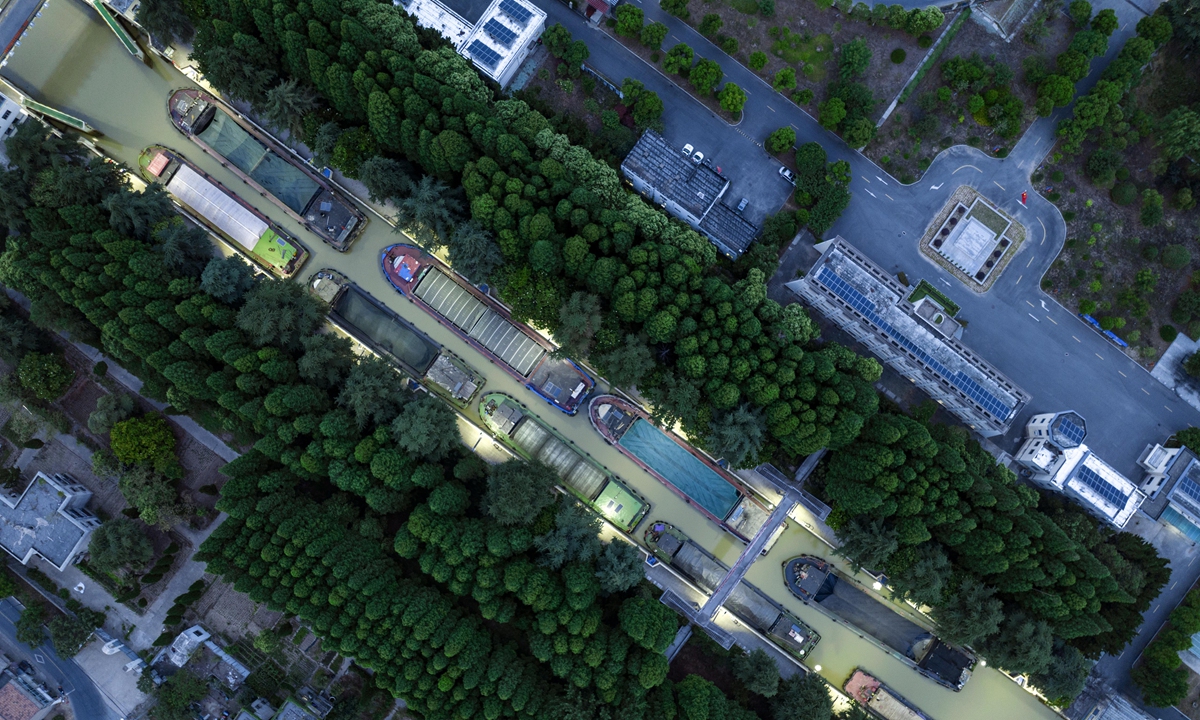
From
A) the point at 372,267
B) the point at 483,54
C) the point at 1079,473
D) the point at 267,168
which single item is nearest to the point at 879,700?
the point at 1079,473

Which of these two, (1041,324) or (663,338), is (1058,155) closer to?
(1041,324)

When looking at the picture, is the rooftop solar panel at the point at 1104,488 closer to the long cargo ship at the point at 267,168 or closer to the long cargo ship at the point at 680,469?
the long cargo ship at the point at 680,469

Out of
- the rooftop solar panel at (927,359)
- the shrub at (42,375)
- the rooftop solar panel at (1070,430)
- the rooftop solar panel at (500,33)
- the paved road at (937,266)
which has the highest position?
the paved road at (937,266)

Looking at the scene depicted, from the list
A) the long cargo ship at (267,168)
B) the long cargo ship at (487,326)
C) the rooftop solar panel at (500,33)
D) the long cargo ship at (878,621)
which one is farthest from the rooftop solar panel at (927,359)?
the long cargo ship at (267,168)

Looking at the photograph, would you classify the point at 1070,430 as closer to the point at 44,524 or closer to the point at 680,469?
the point at 680,469

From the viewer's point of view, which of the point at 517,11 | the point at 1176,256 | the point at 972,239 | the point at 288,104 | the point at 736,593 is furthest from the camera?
the point at 972,239

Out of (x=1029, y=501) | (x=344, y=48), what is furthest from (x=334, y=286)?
(x=1029, y=501)
